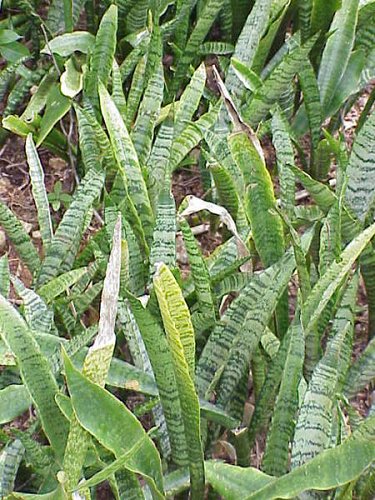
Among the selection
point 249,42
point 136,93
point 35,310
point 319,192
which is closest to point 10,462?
point 35,310

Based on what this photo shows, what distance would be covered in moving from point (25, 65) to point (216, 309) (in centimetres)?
79

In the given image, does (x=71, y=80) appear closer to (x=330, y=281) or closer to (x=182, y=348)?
(x=330, y=281)

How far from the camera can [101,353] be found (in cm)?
82

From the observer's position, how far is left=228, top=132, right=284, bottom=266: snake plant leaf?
1.18 metres

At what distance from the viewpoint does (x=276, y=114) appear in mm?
1375

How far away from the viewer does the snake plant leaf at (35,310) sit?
3.68 ft

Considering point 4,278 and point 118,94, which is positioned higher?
point 118,94

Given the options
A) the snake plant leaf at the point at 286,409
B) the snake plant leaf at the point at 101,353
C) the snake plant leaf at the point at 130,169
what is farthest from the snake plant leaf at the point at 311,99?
the snake plant leaf at the point at 101,353

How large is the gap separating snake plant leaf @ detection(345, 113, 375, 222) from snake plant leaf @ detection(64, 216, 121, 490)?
0.50m

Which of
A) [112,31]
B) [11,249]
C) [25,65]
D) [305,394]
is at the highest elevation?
[112,31]

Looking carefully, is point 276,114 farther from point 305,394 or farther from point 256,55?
point 305,394

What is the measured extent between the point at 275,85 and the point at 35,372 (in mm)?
681

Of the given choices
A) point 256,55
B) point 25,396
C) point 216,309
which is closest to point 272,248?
point 216,309

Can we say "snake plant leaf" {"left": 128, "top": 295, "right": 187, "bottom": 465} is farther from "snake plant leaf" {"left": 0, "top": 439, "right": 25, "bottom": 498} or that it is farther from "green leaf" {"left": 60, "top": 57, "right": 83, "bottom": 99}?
"green leaf" {"left": 60, "top": 57, "right": 83, "bottom": 99}
